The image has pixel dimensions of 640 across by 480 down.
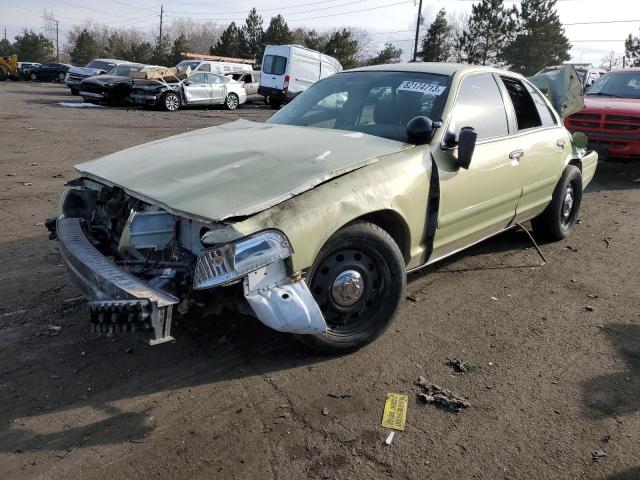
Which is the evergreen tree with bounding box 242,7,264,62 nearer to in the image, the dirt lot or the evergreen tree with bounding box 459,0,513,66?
the evergreen tree with bounding box 459,0,513,66

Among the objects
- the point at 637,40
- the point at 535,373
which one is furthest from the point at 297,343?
the point at 637,40

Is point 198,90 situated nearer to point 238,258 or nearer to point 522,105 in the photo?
point 522,105

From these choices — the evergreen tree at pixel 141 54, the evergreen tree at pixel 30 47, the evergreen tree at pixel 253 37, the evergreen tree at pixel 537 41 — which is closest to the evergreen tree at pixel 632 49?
the evergreen tree at pixel 537 41

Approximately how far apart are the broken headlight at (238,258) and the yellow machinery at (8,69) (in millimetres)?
41182

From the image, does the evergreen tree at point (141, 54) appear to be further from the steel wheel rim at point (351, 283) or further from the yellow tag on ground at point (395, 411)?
the yellow tag on ground at point (395, 411)

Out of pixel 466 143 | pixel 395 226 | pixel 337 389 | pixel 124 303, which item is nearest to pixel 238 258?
pixel 124 303

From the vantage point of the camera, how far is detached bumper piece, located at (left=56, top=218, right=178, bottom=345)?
2.46 m

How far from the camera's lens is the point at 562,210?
552 centimetres

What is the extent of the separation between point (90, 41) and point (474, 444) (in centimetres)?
6363

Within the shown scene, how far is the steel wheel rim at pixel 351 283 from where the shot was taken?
304 cm

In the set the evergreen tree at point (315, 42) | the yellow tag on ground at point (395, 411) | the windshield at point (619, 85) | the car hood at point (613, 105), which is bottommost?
the yellow tag on ground at point (395, 411)

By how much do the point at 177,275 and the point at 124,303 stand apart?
37 centimetres

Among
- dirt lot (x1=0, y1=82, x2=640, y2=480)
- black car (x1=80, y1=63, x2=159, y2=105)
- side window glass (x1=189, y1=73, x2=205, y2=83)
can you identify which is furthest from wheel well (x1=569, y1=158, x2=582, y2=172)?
black car (x1=80, y1=63, x2=159, y2=105)

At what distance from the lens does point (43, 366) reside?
3021 mm
